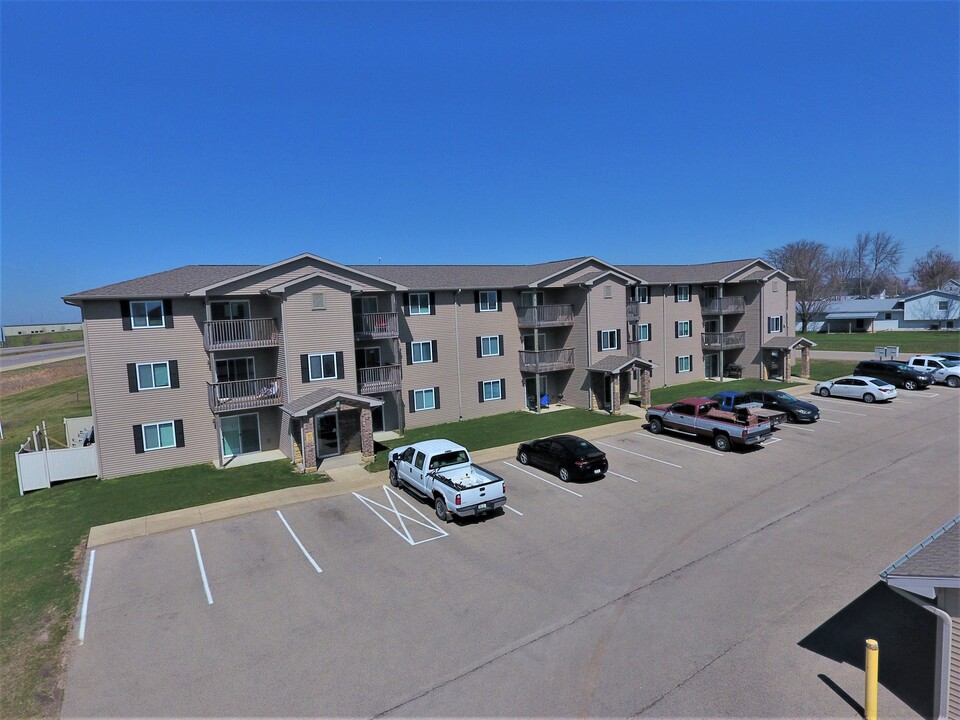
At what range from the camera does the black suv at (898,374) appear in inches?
1401

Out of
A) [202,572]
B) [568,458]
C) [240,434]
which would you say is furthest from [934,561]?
[240,434]

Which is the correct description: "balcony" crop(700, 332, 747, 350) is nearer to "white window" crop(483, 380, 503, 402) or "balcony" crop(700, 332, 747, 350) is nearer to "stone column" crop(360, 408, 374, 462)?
"white window" crop(483, 380, 503, 402)

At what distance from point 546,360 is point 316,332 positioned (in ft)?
47.7

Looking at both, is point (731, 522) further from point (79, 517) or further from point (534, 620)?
point (79, 517)

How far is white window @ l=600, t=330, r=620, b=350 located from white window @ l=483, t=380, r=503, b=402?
A: 6794 millimetres

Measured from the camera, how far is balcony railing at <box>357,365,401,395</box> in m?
26.6

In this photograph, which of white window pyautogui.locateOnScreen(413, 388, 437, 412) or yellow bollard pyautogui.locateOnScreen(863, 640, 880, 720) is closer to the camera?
yellow bollard pyautogui.locateOnScreen(863, 640, 880, 720)

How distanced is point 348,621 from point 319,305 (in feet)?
51.9

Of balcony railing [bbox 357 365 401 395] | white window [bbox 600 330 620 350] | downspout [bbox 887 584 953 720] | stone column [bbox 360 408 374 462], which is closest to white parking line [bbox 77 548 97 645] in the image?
stone column [bbox 360 408 374 462]

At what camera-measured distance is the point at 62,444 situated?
27625 mm

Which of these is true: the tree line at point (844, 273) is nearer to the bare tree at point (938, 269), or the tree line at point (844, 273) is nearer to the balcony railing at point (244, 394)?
the bare tree at point (938, 269)

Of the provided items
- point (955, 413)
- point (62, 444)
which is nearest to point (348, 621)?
point (62, 444)

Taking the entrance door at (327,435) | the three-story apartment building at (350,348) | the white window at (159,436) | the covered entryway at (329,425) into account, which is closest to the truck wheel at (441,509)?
the covered entryway at (329,425)

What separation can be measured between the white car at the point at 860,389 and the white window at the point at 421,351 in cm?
2586
